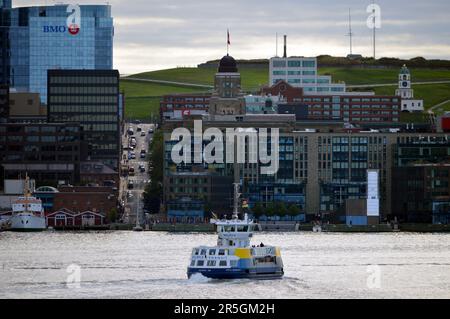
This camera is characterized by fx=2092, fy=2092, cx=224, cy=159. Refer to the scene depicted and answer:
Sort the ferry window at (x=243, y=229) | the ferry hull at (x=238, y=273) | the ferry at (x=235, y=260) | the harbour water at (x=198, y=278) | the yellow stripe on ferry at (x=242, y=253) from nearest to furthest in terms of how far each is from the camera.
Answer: the harbour water at (x=198, y=278)
the ferry hull at (x=238, y=273)
the ferry at (x=235, y=260)
the yellow stripe on ferry at (x=242, y=253)
the ferry window at (x=243, y=229)

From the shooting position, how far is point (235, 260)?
13225cm

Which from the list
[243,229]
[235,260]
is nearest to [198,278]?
[235,260]

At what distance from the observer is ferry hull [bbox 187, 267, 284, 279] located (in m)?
131

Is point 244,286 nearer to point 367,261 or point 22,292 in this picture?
point 22,292

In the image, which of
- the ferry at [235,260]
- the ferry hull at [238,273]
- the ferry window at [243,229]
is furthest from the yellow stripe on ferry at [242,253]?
the ferry window at [243,229]

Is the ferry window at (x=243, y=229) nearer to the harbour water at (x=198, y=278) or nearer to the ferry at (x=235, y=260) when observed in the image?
the ferry at (x=235, y=260)

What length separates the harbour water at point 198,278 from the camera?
122 m

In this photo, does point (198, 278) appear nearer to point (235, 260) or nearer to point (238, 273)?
point (238, 273)

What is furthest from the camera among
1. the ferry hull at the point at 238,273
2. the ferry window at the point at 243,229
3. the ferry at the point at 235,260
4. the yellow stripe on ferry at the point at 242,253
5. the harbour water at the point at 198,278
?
the ferry window at the point at 243,229

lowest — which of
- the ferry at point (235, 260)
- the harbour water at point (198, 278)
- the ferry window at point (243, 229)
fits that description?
the harbour water at point (198, 278)

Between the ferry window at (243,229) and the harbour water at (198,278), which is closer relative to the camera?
the harbour water at (198,278)

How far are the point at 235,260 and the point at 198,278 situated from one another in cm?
338
